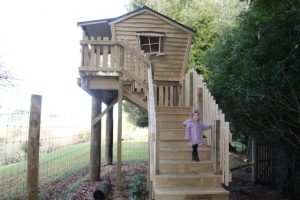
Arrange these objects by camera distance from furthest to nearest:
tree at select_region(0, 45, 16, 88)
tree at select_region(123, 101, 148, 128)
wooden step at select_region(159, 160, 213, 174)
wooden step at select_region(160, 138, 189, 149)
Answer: tree at select_region(123, 101, 148, 128) < tree at select_region(0, 45, 16, 88) < wooden step at select_region(160, 138, 189, 149) < wooden step at select_region(159, 160, 213, 174)

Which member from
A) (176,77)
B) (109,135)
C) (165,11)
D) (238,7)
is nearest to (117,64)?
(176,77)

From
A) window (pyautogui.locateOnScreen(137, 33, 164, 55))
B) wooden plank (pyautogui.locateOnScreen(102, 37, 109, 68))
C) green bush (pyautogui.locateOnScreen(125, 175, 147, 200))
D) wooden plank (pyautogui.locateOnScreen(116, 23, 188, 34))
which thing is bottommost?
green bush (pyautogui.locateOnScreen(125, 175, 147, 200))

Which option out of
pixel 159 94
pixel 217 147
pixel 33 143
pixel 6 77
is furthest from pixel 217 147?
pixel 6 77

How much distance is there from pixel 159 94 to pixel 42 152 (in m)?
5.43

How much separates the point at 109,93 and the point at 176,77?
2.97 metres

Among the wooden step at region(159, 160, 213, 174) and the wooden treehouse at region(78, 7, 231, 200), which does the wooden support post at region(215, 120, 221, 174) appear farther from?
the wooden step at region(159, 160, 213, 174)

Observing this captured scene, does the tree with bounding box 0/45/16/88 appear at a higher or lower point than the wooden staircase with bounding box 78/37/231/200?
higher

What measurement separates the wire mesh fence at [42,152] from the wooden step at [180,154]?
294 centimetres

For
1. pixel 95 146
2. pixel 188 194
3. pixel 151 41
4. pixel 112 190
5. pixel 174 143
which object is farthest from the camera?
pixel 151 41

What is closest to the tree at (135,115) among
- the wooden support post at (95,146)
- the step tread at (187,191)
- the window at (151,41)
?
the window at (151,41)

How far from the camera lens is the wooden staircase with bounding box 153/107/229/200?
798 centimetres

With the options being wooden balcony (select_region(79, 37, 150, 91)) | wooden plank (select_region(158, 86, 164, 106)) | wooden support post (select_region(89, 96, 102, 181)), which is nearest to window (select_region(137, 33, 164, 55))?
wooden plank (select_region(158, 86, 164, 106))

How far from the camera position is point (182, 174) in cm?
870

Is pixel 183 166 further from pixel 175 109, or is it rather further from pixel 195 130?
pixel 175 109
